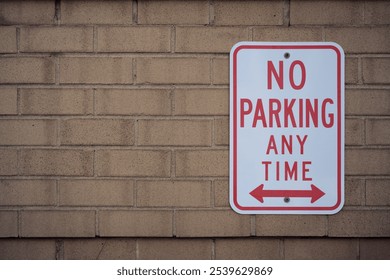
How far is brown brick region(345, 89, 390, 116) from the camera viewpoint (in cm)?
301

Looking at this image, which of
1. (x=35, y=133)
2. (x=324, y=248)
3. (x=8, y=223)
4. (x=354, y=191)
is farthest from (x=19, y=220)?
(x=354, y=191)

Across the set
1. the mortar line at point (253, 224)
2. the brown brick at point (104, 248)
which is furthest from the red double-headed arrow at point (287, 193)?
the brown brick at point (104, 248)

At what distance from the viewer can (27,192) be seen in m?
3.04

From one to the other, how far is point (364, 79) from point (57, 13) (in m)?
1.70

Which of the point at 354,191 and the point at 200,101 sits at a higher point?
the point at 200,101

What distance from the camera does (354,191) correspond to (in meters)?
3.03

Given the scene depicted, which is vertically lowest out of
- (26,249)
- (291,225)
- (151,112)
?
(26,249)

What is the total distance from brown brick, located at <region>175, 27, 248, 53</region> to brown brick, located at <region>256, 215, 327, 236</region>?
0.94 meters

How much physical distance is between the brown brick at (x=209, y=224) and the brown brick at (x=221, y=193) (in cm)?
4

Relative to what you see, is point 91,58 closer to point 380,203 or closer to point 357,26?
point 357,26

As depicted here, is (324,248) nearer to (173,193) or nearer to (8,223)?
(173,193)

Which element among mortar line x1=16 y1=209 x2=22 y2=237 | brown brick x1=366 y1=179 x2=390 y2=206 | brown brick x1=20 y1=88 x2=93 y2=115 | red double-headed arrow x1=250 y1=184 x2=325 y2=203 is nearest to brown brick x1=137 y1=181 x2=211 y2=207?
red double-headed arrow x1=250 y1=184 x2=325 y2=203

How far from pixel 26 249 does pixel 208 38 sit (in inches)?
59.7

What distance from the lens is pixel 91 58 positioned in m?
3.03
